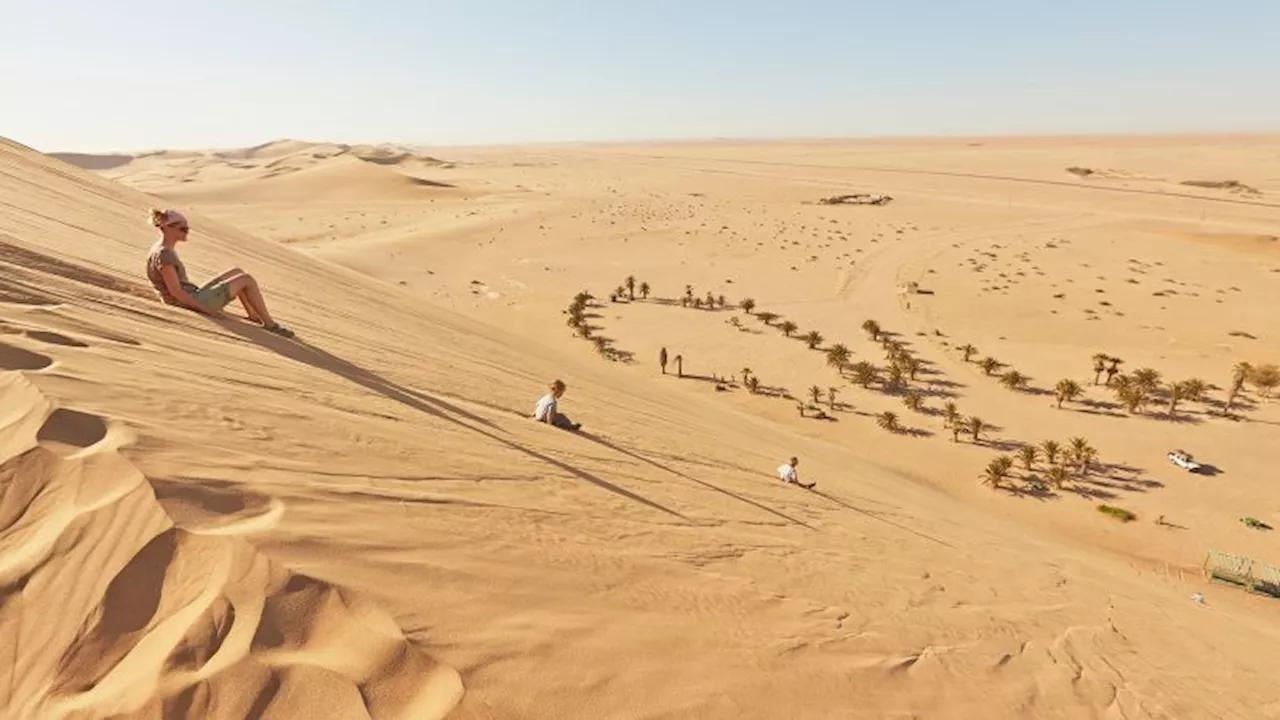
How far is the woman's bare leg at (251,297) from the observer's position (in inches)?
221

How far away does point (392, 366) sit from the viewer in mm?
6465

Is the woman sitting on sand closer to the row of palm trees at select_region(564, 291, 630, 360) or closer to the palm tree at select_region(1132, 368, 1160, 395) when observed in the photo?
the row of palm trees at select_region(564, 291, 630, 360)

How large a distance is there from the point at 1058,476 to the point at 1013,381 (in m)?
5.78

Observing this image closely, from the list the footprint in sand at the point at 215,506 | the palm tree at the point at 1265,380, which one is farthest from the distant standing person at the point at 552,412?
the palm tree at the point at 1265,380

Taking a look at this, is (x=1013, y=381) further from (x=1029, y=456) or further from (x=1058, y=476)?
(x=1058, y=476)

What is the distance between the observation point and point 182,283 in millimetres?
5410

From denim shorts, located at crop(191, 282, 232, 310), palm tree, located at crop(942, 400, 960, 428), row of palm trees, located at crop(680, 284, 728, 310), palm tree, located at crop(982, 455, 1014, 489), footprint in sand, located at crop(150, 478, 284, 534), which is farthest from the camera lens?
row of palm trees, located at crop(680, 284, 728, 310)

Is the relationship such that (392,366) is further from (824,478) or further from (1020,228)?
(1020,228)

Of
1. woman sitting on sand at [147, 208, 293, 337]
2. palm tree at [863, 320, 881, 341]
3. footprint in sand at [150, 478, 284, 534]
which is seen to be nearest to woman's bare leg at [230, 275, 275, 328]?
woman sitting on sand at [147, 208, 293, 337]

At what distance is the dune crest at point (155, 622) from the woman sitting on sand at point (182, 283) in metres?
3.07

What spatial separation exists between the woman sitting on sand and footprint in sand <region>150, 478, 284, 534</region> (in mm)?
3169

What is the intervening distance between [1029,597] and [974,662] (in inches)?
76.1

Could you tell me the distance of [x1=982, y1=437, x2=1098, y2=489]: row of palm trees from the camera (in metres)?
13.8

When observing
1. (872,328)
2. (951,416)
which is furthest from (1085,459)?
(872,328)
